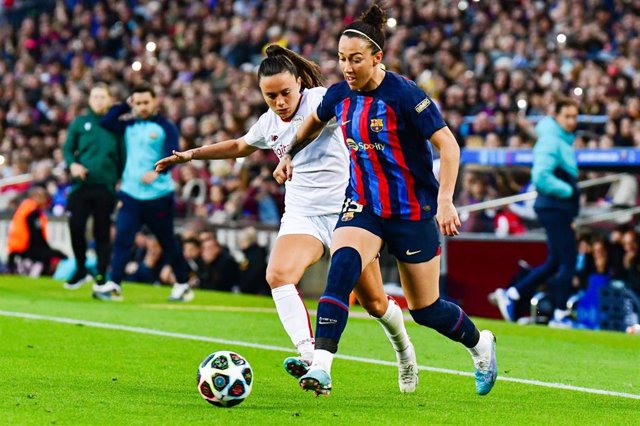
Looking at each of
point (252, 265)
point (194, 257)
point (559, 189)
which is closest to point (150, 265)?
point (194, 257)

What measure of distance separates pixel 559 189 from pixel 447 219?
709cm

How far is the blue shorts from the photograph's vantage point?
23.7ft

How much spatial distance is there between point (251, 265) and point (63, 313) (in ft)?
18.0

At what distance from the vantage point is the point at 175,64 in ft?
96.5

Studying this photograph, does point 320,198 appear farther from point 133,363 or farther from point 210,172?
point 210,172

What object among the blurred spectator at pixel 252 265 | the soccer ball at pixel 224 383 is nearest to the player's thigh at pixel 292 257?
the soccer ball at pixel 224 383

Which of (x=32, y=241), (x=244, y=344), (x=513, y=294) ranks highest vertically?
(x=244, y=344)

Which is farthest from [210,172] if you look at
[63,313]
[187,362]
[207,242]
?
[187,362]

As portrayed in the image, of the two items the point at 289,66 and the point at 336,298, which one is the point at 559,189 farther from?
the point at 336,298

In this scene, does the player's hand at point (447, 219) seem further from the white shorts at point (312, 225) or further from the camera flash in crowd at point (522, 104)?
the camera flash in crowd at point (522, 104)

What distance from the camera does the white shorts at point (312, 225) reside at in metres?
8.01

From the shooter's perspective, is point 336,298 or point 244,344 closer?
point 336,298

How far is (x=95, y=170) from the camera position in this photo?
14.7 m

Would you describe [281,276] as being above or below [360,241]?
below
